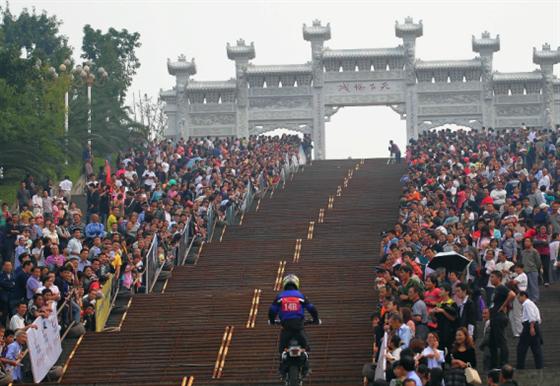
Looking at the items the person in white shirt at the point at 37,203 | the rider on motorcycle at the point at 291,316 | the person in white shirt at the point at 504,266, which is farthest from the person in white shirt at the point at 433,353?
the person in white shirt at the point at 37,203

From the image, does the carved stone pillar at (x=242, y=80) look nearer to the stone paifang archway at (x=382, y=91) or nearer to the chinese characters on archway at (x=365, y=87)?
the stone paifang archway at (x=382, y=91)

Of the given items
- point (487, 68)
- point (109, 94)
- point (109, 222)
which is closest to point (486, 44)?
point (487, 68)

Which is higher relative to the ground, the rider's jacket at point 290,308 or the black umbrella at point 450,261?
the black umbrella at point 450,261

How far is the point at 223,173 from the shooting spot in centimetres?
4506

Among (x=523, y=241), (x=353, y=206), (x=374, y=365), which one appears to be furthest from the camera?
(x=353, y=206)

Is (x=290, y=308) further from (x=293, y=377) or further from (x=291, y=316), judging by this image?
(x=293, y=377)

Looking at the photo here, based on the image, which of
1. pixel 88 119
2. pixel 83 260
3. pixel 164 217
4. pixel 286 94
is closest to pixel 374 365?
pixel 83 260

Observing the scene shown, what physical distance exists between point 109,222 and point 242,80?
26.4 meters

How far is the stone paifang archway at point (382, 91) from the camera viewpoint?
60.0 metres

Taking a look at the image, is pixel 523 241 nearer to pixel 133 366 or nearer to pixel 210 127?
pixel 133 366

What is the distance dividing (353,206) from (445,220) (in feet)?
29.8

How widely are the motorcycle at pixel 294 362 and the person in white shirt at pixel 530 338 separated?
11.8 ft

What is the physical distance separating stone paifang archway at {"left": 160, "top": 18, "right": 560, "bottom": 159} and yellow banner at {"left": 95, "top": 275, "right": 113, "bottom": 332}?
102 ft

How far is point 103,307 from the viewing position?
28438 mm
